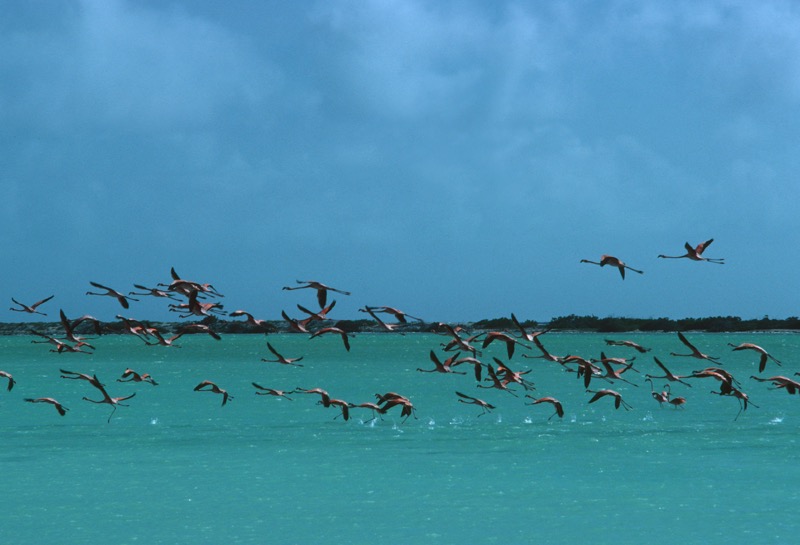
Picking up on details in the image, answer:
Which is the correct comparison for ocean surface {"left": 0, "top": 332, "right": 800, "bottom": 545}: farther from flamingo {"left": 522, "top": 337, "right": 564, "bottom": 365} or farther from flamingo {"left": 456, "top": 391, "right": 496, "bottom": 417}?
flamingo {"left": 522, "top": 337, "right": 564, "bottom": 365}

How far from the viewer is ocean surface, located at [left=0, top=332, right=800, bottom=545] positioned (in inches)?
944

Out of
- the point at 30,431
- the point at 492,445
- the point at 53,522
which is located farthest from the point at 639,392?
the point at 53,522

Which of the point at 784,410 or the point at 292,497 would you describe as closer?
the point at 292,497

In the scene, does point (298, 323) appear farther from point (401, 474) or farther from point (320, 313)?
point (401, 474)

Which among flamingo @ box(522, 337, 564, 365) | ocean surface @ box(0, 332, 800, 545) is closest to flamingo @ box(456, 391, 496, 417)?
ocean surface @ box(0, 332, 800, 545)

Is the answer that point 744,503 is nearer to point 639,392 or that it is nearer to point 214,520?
point 214,520

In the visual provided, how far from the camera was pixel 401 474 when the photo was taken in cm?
3089

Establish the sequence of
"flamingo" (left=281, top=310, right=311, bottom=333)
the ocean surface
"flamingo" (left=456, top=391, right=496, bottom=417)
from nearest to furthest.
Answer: "flamingo" (left=281, top=310, right=311, bottom=333) < the ocean surface < "flamingo" (left=456, top=391, right=496, bottom=417)

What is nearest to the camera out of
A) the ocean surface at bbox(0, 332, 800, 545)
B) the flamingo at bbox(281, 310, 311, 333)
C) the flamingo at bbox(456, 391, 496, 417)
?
the flamingo at bbox(281, 310, 311, 333)

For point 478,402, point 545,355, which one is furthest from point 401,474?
point 545,355

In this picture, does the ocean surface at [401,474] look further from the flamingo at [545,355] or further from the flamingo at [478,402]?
the flamingo at [545,355]

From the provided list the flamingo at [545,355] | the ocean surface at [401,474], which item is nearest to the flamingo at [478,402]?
the ocean surface at [401,474]

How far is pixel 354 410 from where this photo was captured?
2021 inches

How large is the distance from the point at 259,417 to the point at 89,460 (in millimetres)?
14209
